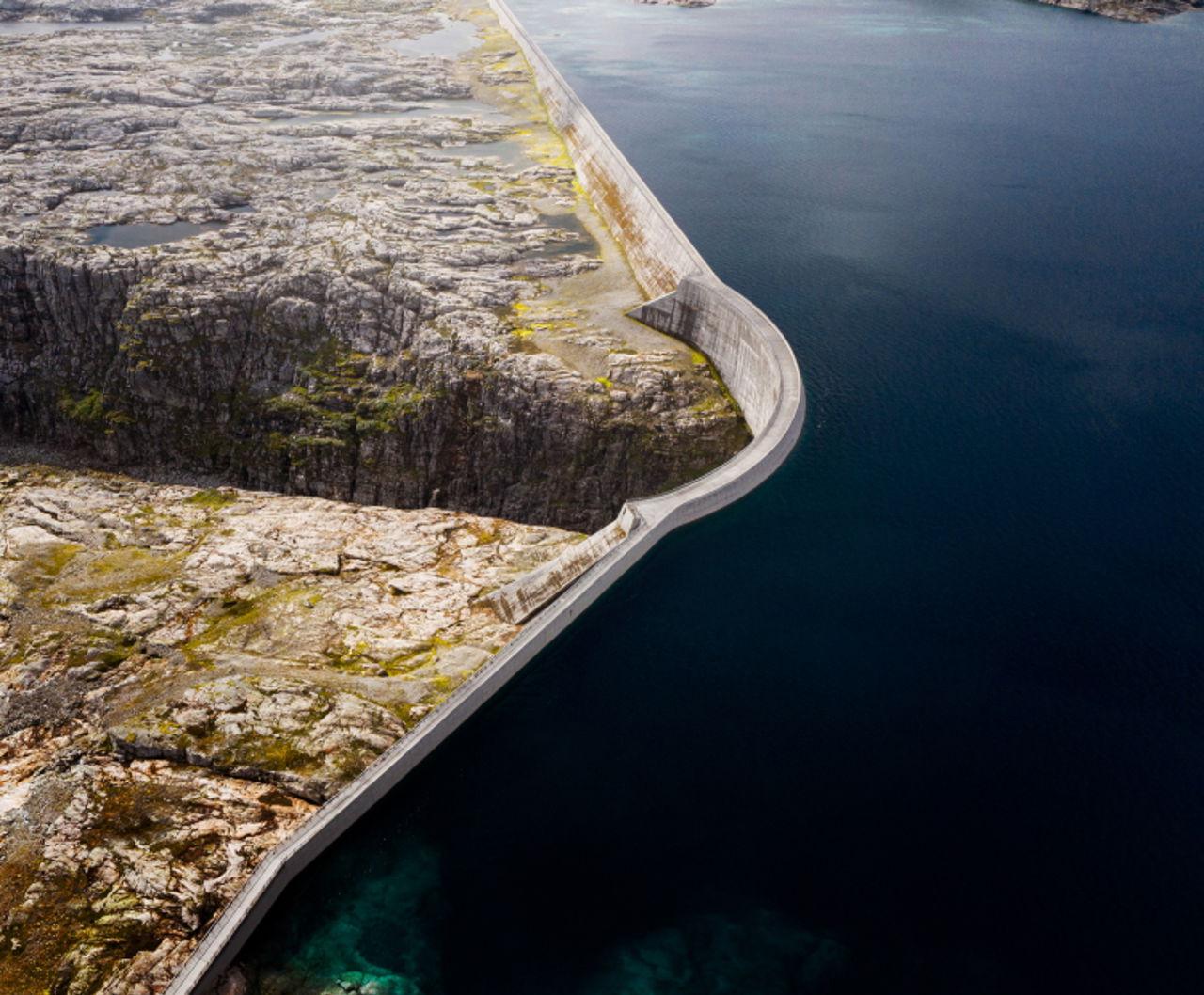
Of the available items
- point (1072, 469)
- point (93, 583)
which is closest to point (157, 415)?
point (93, 583)

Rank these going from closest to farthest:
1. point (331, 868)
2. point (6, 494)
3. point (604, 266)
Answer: point (331, 868) → point (6, 494) → point (604, 266)

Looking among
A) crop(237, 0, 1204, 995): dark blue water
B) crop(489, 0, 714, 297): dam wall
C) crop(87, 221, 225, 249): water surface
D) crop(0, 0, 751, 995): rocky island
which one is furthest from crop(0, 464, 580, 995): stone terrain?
crop(87, 221, 225, 249): water surface

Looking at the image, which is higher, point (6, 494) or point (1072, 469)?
Result: point (1072, 469)

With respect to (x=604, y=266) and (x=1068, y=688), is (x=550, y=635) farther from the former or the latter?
(x=604, y=266)

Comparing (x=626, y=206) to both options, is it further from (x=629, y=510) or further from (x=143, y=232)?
(x=143, y=232)

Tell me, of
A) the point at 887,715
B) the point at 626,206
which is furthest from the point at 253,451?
the point at 887,715

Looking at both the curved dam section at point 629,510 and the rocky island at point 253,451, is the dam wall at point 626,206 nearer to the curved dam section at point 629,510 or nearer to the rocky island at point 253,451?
the curved dam section at point 629,510

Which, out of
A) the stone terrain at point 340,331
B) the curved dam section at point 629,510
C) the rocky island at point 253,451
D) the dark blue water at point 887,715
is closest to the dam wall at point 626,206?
the curved dam section at point 629,510
